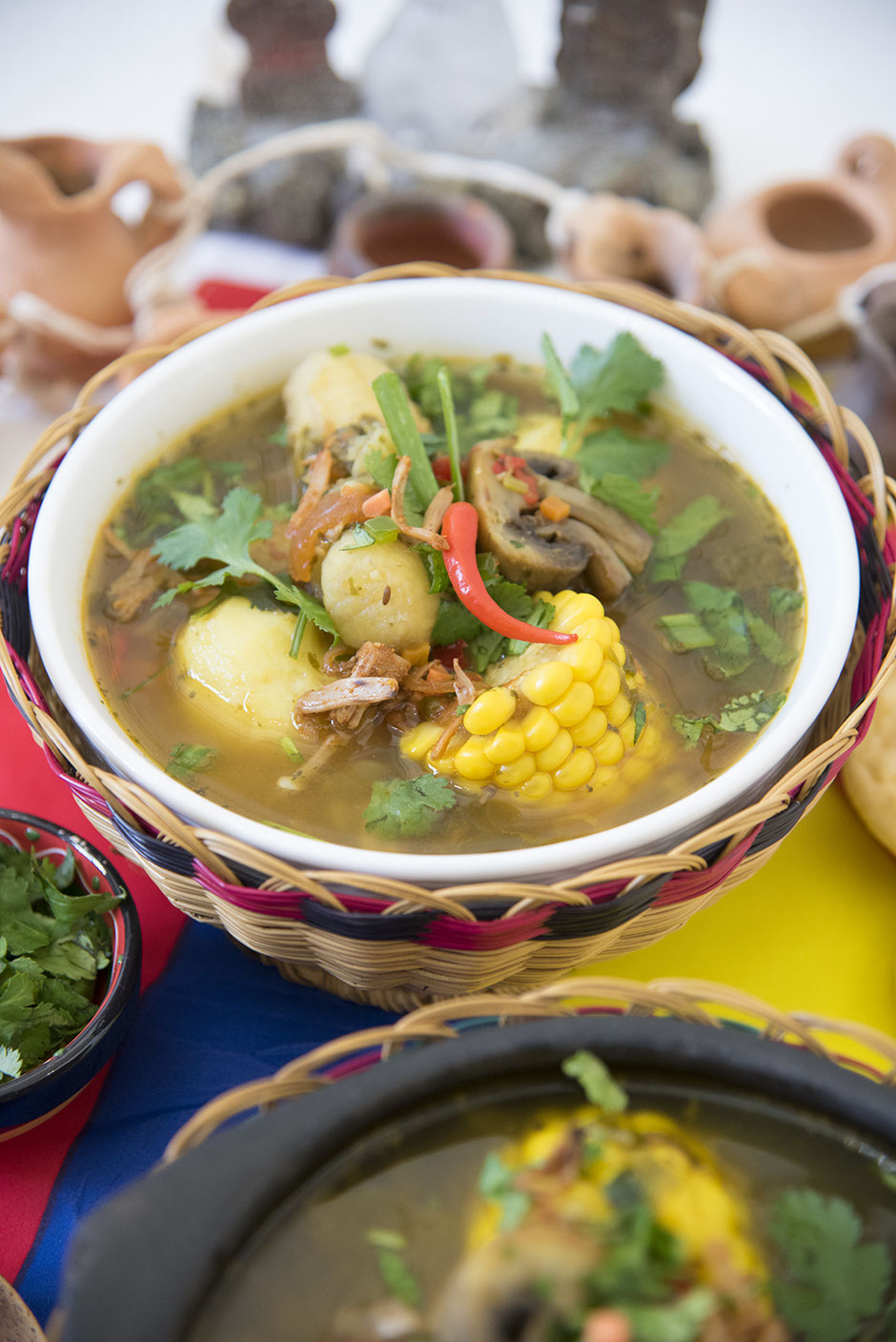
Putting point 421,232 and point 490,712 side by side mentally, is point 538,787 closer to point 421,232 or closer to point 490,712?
point 490,712

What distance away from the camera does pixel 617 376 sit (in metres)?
2.53

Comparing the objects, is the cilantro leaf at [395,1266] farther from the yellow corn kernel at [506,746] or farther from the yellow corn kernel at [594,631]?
the yellow corn kernel at [594,631]

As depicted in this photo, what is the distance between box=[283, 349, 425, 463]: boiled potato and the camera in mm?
2445

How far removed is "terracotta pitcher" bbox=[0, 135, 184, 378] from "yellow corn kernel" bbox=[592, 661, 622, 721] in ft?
7.31

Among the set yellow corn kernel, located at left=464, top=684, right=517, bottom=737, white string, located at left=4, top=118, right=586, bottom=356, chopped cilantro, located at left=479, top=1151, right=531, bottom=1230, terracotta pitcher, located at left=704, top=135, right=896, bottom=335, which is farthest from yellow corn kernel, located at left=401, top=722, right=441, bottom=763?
terracotta pitcher, located at left=704, top=135, right=896, bottom=335

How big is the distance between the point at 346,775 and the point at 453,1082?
0.83 meters

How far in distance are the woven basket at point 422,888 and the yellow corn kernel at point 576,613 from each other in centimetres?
48

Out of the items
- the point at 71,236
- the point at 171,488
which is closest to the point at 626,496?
the point at 171,488

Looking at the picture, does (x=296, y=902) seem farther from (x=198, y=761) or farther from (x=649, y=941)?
(x=649, y=941)

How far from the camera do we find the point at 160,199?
361 cm

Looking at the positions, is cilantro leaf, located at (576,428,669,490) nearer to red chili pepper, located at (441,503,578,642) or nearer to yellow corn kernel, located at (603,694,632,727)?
red chili pepper, located at (441,503,578,642)

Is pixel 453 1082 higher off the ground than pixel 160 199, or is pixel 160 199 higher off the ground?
pixel 453 1082

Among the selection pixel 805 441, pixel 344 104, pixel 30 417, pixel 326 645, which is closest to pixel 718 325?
pixel 805 441

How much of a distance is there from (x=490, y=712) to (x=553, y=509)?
54 centimetres
